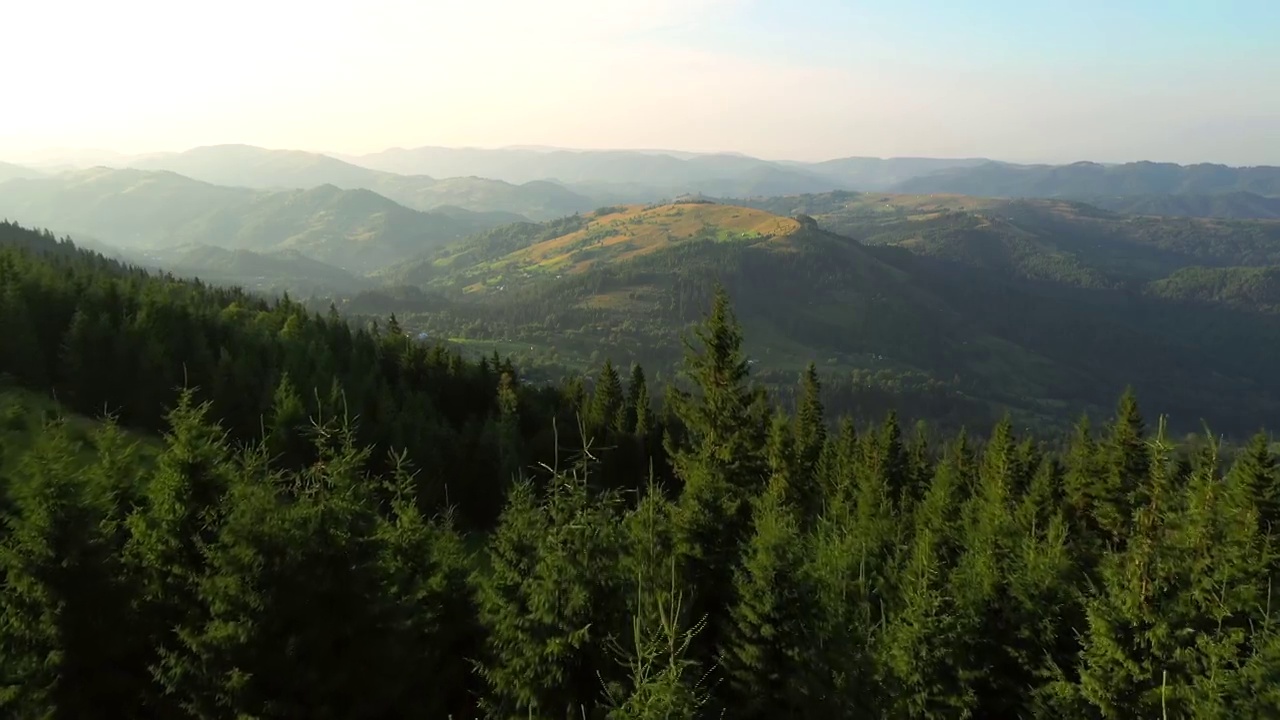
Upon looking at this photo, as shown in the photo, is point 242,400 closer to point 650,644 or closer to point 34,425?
point 34,425

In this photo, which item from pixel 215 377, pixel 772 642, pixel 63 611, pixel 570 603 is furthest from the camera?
pixel 215 377

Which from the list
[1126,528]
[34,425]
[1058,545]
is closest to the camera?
[1058,545]

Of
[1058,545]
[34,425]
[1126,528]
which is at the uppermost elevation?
[34,425]

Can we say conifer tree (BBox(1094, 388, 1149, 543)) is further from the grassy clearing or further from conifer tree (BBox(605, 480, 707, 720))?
the grassy clearing

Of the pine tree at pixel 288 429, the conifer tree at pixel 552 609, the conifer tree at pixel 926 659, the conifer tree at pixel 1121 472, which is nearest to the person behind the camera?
the conifer tree at pixel 552 609

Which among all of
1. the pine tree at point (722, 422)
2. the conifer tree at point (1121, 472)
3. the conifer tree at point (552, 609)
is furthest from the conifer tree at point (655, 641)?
the conifer tree at point (1121, 472)

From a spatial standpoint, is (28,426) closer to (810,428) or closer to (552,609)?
(552,609)

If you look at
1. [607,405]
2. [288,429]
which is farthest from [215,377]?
[607,405]

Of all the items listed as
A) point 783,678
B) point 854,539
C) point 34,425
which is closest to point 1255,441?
point 854,539

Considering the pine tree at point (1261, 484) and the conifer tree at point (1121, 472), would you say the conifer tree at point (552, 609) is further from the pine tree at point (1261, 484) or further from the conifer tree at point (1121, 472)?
the conifer tree at point (1121, 472)

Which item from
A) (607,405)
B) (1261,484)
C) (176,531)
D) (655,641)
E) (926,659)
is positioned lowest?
(607,405)

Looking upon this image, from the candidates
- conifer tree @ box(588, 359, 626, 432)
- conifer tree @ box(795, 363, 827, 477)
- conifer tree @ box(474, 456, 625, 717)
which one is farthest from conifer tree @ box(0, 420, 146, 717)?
conifer tree @ box(588, 359, 626, 432)
